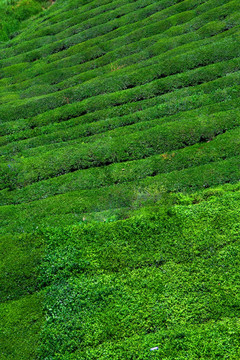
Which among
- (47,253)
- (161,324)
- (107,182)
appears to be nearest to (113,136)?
(107,182)

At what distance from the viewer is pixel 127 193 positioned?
68.9ft

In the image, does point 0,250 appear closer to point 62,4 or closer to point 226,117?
point 226,117

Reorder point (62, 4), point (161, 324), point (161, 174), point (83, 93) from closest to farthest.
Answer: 1. point (161, 324)
2. point (161, 174)
3. point (83, 93)
4. point (62, 4)

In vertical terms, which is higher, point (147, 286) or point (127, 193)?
point (127, 193)

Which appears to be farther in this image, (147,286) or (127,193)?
(127,193)

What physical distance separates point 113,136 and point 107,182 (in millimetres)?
5370

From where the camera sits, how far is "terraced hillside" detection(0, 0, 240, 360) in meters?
13.6

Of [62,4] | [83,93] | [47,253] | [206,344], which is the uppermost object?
[62,4]

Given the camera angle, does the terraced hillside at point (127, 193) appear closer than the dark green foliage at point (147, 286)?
No

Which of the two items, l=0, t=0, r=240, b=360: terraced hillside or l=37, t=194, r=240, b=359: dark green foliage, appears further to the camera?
l=0, t=0, r=240, b=360: terraced hillside

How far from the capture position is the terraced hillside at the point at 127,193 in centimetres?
1359

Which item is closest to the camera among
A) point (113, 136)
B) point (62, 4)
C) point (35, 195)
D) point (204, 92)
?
point (35, 195)

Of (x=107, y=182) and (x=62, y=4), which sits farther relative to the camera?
(x=62, y=4)

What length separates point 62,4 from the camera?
57.3 metres
